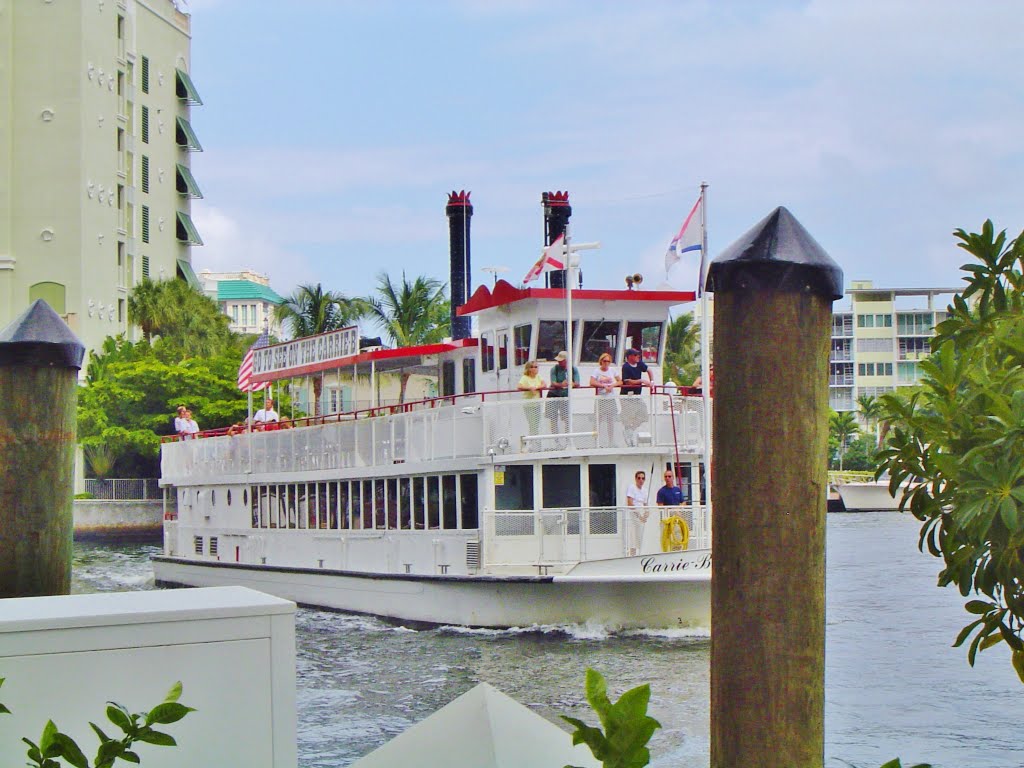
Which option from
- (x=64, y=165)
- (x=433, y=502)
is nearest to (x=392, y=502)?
(x=433, y=502)

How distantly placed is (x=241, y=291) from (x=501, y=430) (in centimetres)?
13467

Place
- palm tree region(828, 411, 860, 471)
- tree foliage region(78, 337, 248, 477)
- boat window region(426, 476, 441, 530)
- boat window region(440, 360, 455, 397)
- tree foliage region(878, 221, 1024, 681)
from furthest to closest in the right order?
palm tree region(828, 411, 860, 471)
tree foliage region(78, 337, 248, 477)
boat window region(440, 360, 455, 397)
boat window region(426, 476, 441, 530)
tree foliage region(878, 221, 1024, 681)

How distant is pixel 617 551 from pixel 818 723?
16350mm

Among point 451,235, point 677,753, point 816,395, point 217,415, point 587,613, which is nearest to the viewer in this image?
point 816,395

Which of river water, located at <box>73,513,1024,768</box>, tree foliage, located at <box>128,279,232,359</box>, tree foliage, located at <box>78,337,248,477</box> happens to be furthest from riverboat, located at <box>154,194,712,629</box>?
tree foliage, located at <box>128,279,232,359</box>

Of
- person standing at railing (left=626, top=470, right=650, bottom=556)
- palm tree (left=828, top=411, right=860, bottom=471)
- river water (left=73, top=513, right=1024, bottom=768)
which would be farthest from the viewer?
palm tree (left=828, top=411, right=860, bottom=471)

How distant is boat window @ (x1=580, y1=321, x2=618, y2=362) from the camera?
73.0 ft

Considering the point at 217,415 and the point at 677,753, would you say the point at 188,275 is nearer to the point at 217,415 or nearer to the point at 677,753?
the point at 217,415

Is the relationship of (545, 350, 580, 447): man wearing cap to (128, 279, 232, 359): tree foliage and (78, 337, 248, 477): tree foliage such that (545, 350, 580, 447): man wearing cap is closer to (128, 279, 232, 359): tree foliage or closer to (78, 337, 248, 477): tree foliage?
(78, 337, 248, 477): tree foliage

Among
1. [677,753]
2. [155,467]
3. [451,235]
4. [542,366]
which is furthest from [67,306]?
[677,753]

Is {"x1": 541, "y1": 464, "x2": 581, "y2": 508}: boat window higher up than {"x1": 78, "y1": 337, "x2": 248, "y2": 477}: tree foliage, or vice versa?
{"x1": 78, "y1": 337, "x2": 248, "y2": 477}: tree foliage

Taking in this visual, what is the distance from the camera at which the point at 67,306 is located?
2450 inches

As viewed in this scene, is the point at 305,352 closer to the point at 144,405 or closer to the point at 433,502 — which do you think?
the point at 433,502

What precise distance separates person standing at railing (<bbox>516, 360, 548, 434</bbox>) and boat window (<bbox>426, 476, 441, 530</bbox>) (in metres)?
2.06
